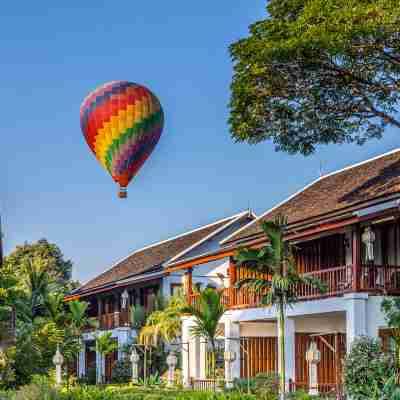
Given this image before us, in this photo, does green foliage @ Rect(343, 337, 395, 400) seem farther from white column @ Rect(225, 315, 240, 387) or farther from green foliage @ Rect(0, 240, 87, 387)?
green foliage @ Rect(0, 240, 87, 387)

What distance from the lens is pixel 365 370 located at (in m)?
23.1

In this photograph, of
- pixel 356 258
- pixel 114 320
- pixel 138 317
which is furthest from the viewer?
pixel 114 320

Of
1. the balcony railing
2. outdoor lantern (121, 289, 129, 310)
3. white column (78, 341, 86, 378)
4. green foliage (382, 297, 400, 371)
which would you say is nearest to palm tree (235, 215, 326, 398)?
green foliage (382, 297, 400, 371)

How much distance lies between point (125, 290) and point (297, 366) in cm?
1937

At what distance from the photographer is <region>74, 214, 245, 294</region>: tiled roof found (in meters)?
46.8

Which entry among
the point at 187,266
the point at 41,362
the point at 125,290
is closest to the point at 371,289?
the point at 187,266

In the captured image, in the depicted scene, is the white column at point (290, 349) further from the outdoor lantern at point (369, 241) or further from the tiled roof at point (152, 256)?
the tiled roof at point (152, 256)

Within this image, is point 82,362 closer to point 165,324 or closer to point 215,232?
point 215,232

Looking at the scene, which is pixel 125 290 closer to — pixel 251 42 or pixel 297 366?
pixel 297 366

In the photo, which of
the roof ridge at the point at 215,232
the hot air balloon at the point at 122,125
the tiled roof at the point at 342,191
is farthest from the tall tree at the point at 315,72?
the roof ridge at the point at 215,232

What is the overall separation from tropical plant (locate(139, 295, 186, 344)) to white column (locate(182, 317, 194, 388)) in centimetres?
92

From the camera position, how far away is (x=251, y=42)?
2534cm

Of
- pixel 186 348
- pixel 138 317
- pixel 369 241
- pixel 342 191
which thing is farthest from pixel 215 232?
pixel 369 241

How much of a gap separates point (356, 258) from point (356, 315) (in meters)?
1.47
